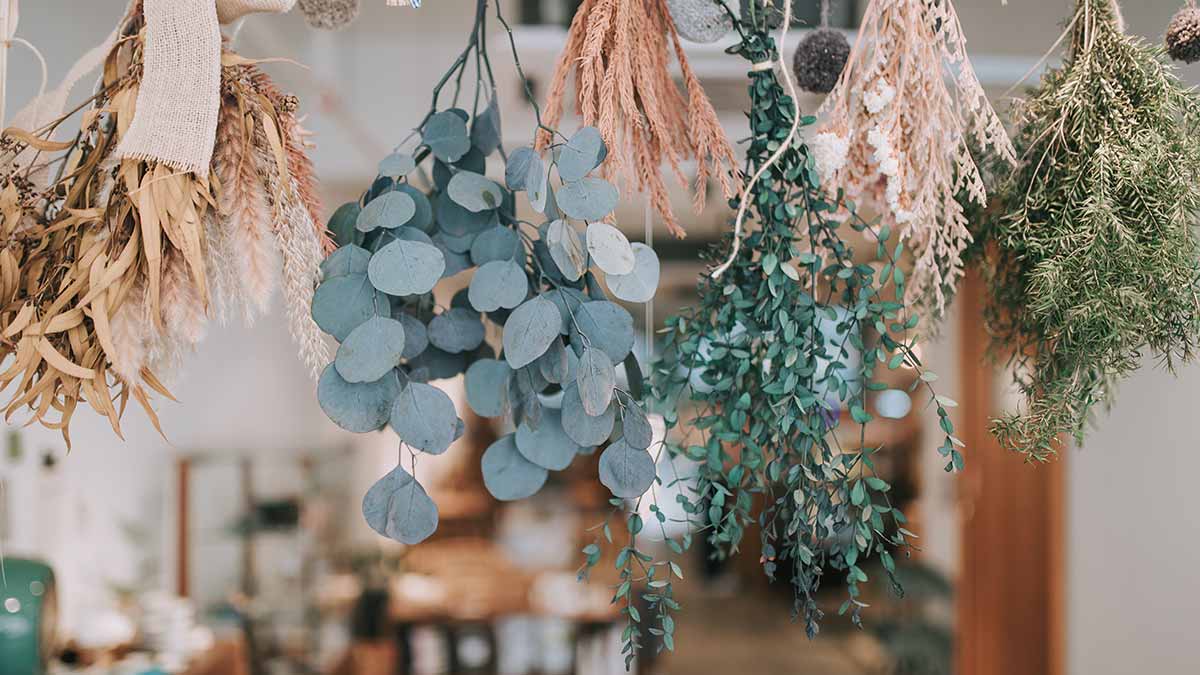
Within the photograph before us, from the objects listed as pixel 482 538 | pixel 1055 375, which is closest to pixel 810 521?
pixel 1055 375

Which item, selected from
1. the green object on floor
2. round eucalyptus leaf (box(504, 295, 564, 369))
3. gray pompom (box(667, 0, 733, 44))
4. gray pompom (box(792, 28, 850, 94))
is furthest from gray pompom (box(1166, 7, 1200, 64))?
the green object on floor

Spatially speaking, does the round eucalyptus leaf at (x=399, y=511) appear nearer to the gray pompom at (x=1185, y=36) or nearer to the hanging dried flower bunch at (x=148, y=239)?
the hanging dried flower bunch at (x=148, y=239)

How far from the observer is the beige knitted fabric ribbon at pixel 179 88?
2.39 feet

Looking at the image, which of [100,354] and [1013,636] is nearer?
[100,354]

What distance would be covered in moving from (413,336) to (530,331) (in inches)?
7.9

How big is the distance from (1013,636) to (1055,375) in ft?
11.6

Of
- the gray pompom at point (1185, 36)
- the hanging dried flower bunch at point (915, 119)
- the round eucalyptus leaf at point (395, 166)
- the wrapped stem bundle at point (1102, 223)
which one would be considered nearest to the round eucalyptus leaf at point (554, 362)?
the round eucalyptus leaf at point (395, 166)

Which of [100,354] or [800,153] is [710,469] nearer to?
[800,153]

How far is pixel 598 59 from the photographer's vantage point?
82cm

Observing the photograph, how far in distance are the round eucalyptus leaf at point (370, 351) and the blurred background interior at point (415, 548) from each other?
132 centimetres

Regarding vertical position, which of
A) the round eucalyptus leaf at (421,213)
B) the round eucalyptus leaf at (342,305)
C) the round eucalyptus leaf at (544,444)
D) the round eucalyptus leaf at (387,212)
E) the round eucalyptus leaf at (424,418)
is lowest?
the round eucalyptus leaf at (544,444)

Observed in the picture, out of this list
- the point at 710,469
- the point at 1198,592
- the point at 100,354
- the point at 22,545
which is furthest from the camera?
the point at 1198,592

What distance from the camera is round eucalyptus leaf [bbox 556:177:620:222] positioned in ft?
2.48

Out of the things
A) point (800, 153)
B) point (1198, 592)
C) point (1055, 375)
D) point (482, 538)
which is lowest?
point (482, 538)
